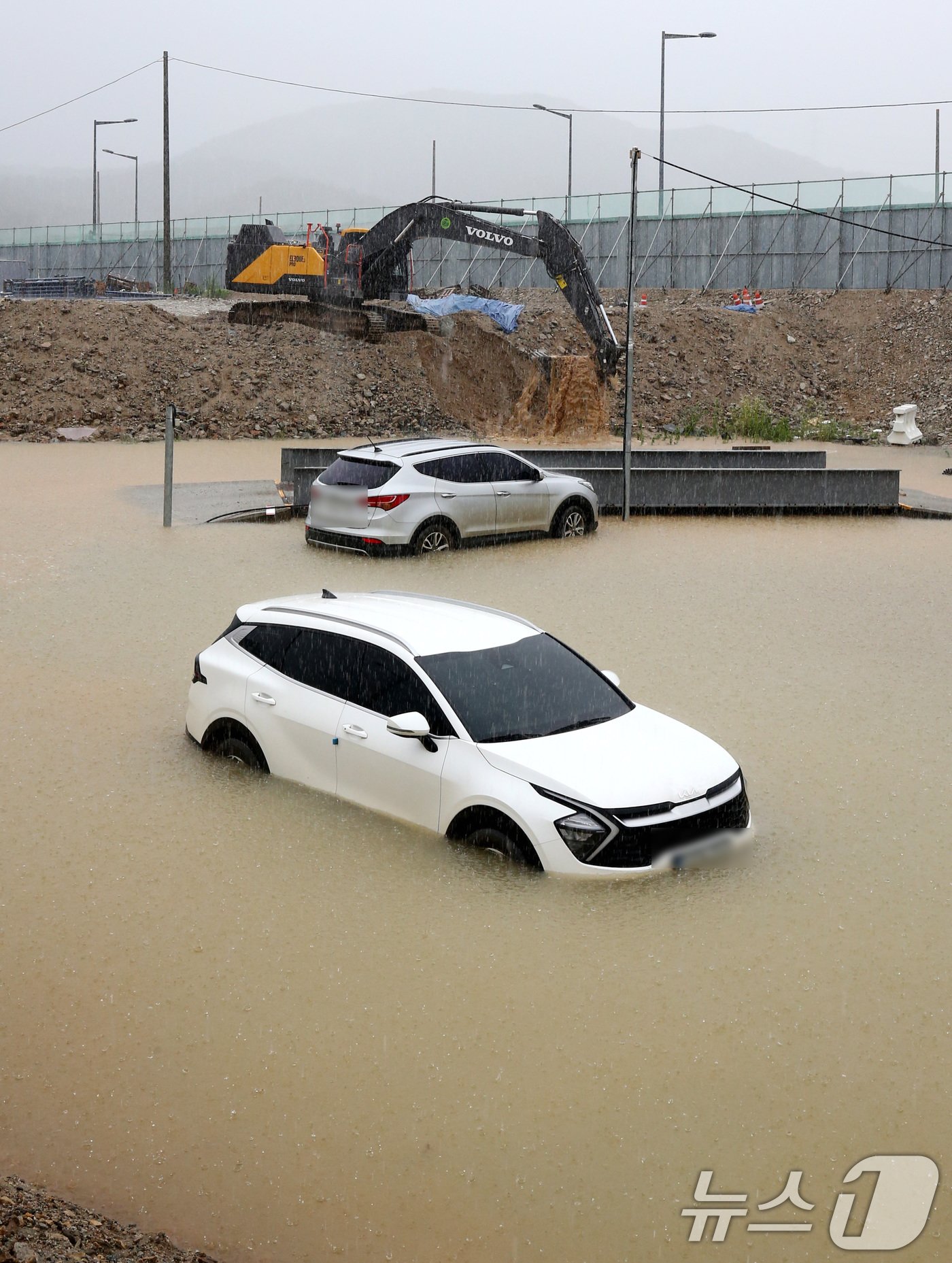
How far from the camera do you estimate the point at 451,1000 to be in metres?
6.07

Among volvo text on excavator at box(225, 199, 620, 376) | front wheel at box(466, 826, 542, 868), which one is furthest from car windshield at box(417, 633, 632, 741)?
volvo text on excavator at box(225, 199, 620, 376)

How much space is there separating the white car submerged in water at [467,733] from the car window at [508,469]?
1006cm

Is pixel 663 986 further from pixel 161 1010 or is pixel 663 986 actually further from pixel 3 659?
pixel 3 659

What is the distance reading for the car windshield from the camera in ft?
25.4

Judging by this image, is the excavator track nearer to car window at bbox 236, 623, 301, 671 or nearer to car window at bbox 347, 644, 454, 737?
car window at bbox 236, 623, 301, 671

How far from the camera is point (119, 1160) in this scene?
4973 millimetres

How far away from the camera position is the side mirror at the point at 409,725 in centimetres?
745

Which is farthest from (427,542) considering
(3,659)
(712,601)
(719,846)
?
(719,846)

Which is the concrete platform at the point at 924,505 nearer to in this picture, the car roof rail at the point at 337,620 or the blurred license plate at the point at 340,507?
the blurred license plate at the point at 340,507

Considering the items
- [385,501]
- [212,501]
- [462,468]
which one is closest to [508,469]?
[462,468]

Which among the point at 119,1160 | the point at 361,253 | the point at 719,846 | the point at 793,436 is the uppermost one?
the point at 361,253

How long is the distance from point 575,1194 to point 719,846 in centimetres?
308

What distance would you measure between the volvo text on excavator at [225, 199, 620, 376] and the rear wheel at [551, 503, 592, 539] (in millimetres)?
11487

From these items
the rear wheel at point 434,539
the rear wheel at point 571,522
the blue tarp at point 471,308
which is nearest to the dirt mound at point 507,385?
the blue tarp at point 471,308
